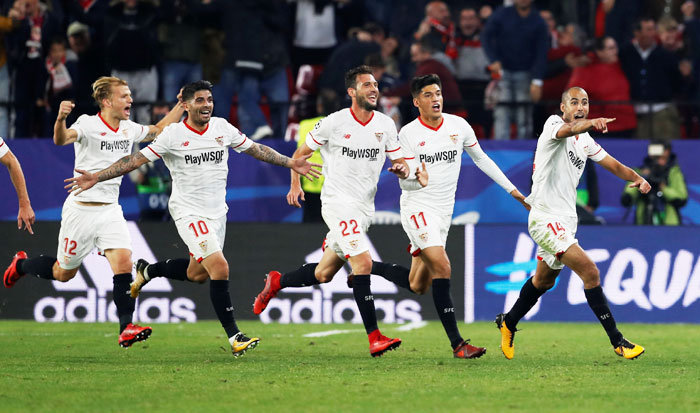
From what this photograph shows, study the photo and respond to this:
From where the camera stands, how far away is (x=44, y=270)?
1138 cm

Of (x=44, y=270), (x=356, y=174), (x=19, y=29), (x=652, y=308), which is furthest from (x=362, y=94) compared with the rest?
(x=19, y=29)

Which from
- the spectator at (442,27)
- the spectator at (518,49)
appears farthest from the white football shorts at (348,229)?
the spectator at (442,27)

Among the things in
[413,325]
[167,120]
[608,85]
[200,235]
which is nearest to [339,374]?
[200,235]

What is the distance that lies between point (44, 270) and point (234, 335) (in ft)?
8.13

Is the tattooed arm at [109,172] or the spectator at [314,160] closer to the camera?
the tattooed arm at [109,172]

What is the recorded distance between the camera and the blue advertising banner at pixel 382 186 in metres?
14.9

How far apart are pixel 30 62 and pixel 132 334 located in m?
7.22

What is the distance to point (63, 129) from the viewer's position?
10.2 meters

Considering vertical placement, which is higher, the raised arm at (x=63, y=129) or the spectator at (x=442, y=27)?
the spectator at (x=442, y=27)

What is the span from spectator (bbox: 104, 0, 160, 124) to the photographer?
6482 millimetres

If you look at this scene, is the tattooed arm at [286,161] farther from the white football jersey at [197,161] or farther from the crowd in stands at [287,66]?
the crowd in stands at [287,66]

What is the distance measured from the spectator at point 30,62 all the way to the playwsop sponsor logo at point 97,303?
2.75 metres

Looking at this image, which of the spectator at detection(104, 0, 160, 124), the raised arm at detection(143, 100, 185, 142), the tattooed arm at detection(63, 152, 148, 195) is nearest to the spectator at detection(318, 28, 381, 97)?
the spectator at detection(104, 0, 160, 124)

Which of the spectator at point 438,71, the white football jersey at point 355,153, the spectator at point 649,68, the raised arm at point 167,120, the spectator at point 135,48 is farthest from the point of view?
the spectator at point 649,68
